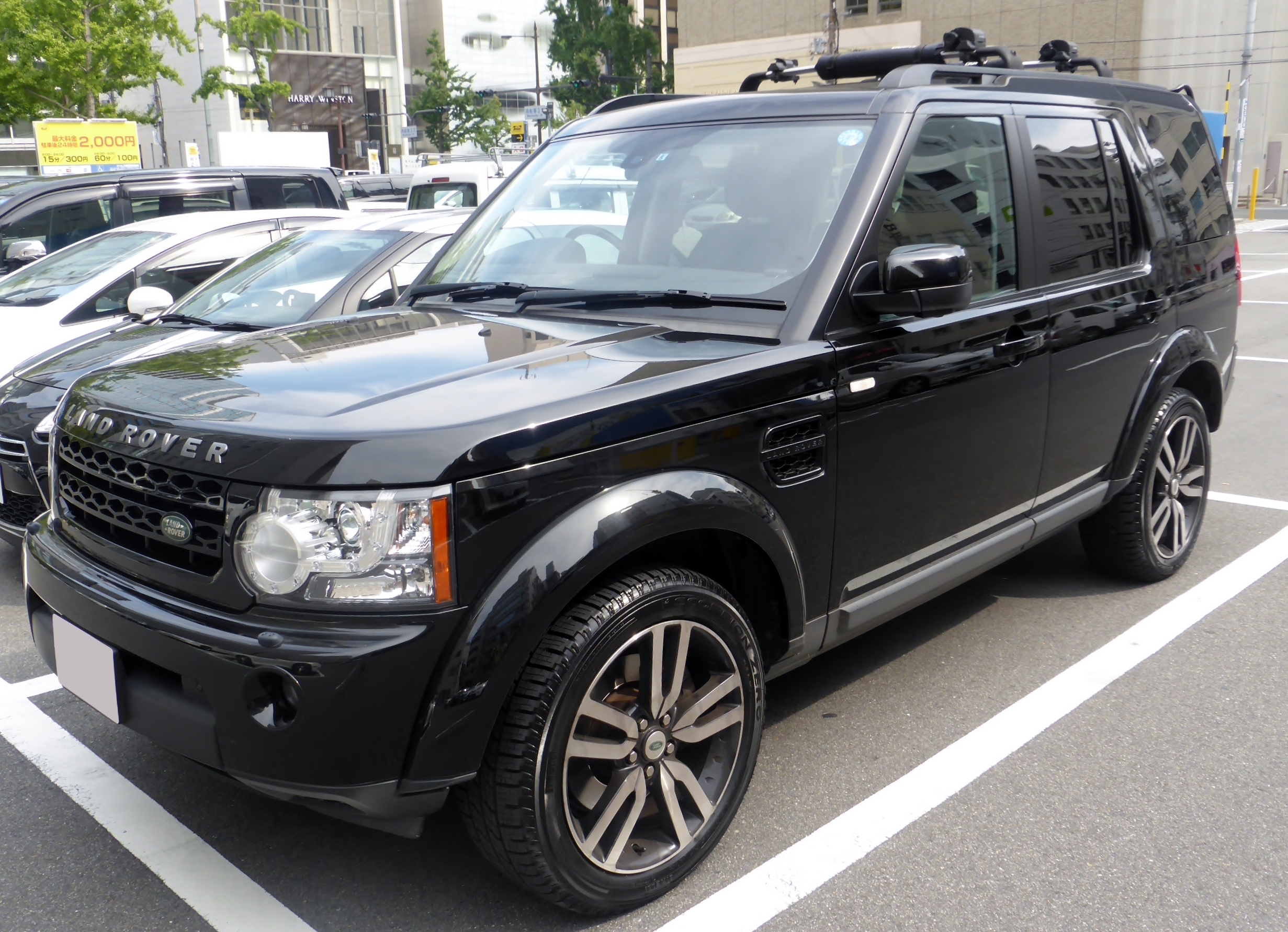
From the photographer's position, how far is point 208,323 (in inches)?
241

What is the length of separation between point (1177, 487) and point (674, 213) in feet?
8.61

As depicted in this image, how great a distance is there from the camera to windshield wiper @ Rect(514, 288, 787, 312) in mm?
3129

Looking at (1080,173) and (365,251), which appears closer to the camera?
(1080,173)

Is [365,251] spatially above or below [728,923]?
above

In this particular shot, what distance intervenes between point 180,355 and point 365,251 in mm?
3326

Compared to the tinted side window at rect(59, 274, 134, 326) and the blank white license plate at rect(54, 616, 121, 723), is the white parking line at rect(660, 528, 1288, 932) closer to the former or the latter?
the blank white license plate at rect(54, 616, 121, 723)

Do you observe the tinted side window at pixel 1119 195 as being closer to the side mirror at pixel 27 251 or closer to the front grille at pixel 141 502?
the front grille at pixel 141 502

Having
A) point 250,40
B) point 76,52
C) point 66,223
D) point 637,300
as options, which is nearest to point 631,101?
point 637,300

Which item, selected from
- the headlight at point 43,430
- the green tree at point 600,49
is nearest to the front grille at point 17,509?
the headlight at point 43,430

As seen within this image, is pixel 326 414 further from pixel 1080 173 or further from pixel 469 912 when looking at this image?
pixel 1080 173

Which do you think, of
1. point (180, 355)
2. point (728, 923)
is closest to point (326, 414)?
point (180, 355)

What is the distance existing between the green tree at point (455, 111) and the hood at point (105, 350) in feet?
272

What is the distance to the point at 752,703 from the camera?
9.43 ft

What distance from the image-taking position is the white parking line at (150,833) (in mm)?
2676
